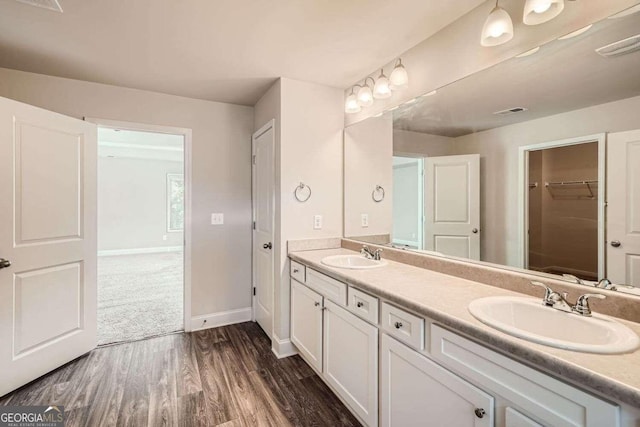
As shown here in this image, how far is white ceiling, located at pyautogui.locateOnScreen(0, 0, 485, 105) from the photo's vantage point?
64.4 inches

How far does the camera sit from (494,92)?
1617 mm

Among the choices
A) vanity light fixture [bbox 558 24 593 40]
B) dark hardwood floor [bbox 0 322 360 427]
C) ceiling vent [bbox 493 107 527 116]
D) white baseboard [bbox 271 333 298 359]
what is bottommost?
dark hardwood floor [bbox 0 322 360 427]

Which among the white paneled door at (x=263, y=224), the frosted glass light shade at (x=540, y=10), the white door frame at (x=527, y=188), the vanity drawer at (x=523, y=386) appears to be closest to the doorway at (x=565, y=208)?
the white door frame at (x=527, y=188)

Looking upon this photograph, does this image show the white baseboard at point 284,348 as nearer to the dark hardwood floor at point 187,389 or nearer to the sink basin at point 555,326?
the dark hardwood floor at point 187,389

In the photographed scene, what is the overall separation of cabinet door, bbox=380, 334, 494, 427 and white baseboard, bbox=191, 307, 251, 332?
215cm

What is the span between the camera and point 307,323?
7.21 feet

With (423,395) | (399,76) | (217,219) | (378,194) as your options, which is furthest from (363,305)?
(217,219)

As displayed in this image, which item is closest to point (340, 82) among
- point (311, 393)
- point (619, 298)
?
point (619, 298)

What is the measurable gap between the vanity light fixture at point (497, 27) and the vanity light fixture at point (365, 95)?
981 mm

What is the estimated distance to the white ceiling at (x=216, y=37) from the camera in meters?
1.64

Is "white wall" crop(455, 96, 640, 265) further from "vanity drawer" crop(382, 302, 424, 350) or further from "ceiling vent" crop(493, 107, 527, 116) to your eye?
"vanity drawer" crop(382, 302, 424, 350)

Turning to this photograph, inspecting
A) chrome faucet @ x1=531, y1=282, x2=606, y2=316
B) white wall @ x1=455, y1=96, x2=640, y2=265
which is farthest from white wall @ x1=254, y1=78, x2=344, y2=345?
chrome faucet @ x1=531, y1=282, x2=606, y2=316

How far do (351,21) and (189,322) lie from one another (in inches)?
117

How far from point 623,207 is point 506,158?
548mm
